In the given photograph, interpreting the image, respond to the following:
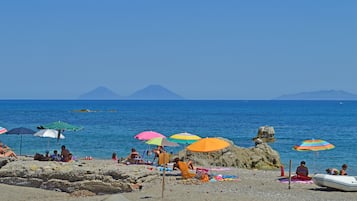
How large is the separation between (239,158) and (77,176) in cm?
1179

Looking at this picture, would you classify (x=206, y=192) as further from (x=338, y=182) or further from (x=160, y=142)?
(x=160, y=142)

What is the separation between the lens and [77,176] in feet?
57.1

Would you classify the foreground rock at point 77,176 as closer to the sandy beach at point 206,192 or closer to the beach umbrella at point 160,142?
the sandy beach at point 206,192

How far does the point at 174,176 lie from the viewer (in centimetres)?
2014

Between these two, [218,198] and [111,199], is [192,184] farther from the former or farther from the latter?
[111,199]

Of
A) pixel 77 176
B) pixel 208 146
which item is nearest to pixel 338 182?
pixel 208 146

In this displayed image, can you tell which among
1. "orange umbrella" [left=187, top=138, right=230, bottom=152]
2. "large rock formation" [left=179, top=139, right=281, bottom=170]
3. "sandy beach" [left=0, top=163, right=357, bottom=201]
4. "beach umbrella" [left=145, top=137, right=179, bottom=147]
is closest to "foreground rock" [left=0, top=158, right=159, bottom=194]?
"sandy beach" [left=0, top=163, right=357, bottom=201]

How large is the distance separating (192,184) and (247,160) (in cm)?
980

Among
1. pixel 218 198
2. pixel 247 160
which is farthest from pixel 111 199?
pixel 247 160

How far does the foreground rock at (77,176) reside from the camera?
17125 mm

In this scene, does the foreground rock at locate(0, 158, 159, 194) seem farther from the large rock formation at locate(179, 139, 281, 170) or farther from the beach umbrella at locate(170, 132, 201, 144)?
the large rock formation at locate(179, 139, 281, 170)

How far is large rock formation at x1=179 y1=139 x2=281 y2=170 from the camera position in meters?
26.9

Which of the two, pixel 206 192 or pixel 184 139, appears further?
pixel 184 139

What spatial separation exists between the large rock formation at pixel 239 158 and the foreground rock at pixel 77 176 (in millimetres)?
8972
